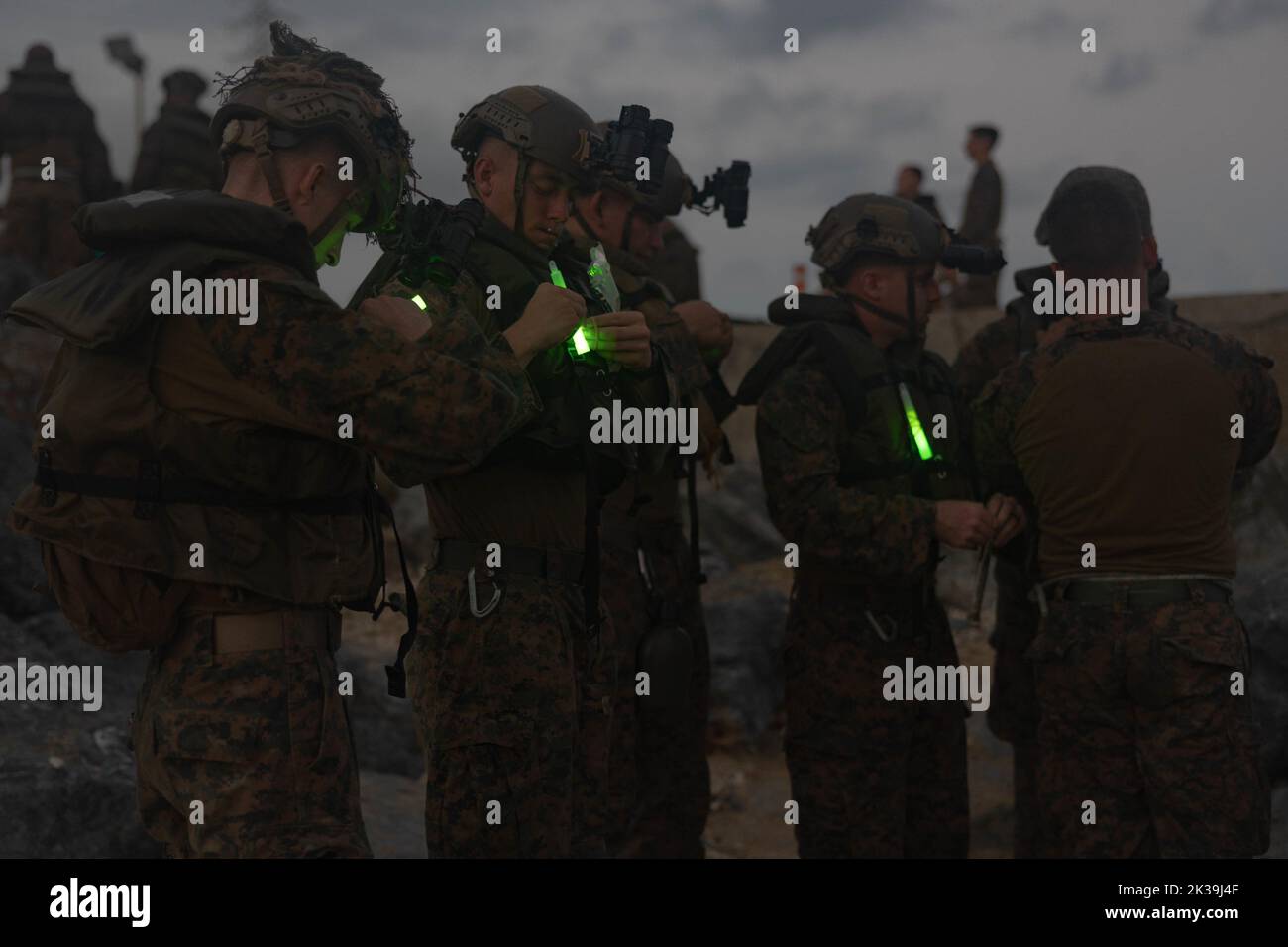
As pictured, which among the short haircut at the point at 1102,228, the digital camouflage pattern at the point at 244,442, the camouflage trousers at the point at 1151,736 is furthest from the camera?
the short haircut at the point at 1102,228

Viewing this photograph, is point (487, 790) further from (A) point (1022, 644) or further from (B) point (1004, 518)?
(A) point (1022, 644)

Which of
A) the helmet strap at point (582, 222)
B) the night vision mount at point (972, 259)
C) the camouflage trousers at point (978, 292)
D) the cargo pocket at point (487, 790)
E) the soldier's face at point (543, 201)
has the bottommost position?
the cargo pocket at point (487, 790)

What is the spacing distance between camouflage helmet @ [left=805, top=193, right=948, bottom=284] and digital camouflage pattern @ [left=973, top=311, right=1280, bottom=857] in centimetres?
60

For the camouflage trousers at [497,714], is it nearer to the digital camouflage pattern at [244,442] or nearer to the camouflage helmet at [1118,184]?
the digital camouflage pattern at [244,442]

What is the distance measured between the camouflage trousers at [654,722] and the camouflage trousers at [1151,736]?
50.6 inches

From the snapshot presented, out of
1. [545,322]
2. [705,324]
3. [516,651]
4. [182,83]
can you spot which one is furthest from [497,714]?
[182,83]

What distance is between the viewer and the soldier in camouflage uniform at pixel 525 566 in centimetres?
333

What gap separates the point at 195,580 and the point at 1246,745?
306 cm

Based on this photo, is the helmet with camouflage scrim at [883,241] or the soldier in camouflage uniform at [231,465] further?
the helmet with camouflage scrim at [883,241]

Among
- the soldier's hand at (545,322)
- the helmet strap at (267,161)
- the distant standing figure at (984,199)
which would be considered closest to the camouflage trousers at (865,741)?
the soldier's hand at (545,322)

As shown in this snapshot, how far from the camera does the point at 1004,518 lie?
14.2 ft

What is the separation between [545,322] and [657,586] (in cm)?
175

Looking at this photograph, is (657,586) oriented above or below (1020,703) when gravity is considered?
above

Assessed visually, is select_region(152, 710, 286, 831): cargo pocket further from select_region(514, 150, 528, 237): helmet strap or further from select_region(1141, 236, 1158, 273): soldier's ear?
select_region(1141, 236, 1158, 273): soldier's ear
